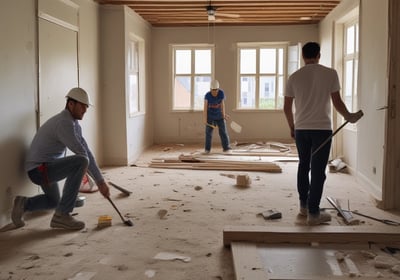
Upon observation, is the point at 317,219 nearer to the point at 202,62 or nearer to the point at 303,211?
the point at 303,211

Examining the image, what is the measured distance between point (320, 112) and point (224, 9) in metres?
5.02

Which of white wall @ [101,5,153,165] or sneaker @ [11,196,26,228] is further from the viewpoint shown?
white wall @ [101,5,153,165]

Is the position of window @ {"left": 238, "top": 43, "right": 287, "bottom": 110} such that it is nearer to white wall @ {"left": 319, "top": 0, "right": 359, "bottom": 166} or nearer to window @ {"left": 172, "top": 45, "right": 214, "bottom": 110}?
window @ {"left": 172, "top": 45, "right": 214, "bottom": 110}

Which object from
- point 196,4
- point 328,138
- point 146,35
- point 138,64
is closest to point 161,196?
point 328,138

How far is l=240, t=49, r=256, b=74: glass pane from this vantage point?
426 inches

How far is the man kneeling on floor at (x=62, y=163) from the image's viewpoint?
4070 mm

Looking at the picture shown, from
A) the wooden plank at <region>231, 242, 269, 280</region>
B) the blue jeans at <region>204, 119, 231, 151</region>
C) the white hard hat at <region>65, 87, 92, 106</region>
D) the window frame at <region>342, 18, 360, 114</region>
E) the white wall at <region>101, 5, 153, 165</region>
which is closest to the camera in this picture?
the wooden plank at <region>231, 242, 269, 280</region>

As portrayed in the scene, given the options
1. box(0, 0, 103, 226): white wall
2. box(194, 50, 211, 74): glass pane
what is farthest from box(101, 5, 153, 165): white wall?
box(194, 50, 211, 74): glass pane

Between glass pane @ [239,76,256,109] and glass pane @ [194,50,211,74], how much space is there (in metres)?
0.86

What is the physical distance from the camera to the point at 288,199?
17.1ft

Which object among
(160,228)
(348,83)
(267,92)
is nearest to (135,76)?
(267,92)

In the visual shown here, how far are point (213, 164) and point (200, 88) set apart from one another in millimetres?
3976

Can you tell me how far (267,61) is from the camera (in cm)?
1080

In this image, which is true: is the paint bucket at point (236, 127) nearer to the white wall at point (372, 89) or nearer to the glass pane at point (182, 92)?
the glass pane at point (182, 92)
